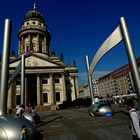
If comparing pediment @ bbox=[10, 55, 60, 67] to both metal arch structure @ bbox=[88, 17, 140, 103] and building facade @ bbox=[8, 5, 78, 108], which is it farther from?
metal arch structure @ bbox=[88, 17, 140, 103]

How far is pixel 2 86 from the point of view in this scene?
926 cm

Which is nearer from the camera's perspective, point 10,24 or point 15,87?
point 10,24

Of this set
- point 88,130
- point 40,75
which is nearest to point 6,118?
point 88,130

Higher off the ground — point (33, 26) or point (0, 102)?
point (33, 26)

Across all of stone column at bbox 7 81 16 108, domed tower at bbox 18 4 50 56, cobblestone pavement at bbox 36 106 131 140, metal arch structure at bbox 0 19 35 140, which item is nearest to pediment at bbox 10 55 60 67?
stone column at bbox 7 81 16 108

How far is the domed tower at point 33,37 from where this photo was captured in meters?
62.0

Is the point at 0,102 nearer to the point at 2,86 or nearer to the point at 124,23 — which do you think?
the point at 2,86

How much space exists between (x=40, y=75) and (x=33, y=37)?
18.2 meters

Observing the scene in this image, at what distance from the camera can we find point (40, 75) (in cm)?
5253

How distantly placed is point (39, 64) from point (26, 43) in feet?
46.7

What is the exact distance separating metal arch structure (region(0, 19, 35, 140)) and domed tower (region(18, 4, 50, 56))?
5128 cm

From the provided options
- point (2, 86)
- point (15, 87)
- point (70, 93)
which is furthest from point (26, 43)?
point (2, 86)

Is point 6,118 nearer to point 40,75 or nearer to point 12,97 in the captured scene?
point 12,97

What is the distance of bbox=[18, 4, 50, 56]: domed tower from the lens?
2441 inches
